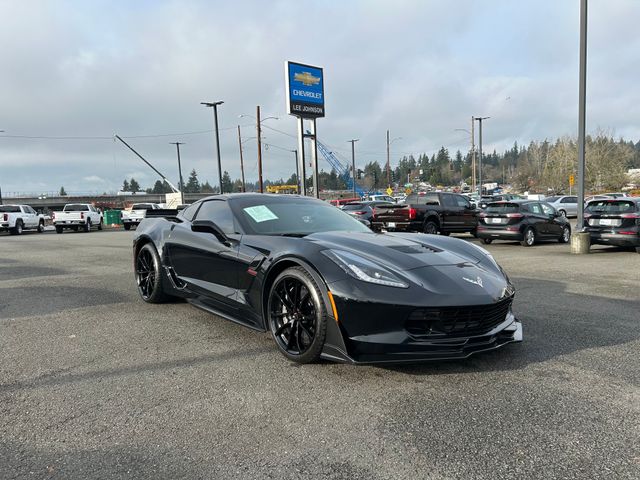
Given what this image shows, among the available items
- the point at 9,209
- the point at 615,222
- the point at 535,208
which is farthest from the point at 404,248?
the point at 9,209

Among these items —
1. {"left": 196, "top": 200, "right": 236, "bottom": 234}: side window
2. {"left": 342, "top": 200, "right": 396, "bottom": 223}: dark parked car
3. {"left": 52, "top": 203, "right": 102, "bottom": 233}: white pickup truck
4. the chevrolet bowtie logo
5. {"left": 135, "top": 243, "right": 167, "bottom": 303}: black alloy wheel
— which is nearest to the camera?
{"left": 196, "top": 200, "right": 236, "bottom": 234}: side window

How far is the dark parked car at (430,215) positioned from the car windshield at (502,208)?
225cm

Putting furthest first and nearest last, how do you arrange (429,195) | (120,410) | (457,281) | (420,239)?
(429,195)
(420,239)
(457,281)
(120,410)

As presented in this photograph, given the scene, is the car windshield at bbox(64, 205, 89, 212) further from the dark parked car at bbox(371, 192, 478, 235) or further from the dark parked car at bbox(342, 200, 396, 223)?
the dark parked car at bbox(371, 192, 478, 235)

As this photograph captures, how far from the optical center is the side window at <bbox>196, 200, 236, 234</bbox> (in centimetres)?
476

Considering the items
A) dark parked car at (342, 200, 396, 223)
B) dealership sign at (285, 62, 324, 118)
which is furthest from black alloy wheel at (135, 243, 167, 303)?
dealership sign at (285, 62, 324, 118)

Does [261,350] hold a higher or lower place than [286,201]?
lower

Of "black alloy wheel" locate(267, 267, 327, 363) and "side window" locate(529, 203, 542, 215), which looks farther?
"side window" locate(529, 203, 542, 215)

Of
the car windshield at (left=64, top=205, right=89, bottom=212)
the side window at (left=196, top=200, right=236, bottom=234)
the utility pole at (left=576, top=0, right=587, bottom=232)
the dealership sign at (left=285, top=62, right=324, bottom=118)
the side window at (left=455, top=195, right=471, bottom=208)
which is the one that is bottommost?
the side window at (left=455, top=195, right=471, bottom=208)

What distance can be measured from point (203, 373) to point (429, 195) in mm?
15300

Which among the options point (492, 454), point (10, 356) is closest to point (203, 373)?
point (10, 356)

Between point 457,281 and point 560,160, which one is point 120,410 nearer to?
point 457,281

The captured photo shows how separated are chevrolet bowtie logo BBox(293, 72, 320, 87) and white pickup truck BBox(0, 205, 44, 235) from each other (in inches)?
680

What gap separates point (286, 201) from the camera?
17.1 ft
